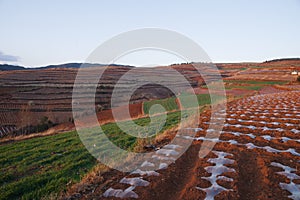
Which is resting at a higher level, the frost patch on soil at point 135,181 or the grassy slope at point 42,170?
the frost patch on soil at point 135,181

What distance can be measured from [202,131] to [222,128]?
109cm

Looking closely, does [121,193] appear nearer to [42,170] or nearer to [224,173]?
[224,173]

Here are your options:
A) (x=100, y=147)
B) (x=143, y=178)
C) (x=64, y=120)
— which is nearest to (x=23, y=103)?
(x=64, y=120)

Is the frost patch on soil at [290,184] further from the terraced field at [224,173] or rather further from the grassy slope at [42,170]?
the grassy slope at [42,170]

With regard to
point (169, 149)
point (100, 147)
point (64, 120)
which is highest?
point (169, 149)

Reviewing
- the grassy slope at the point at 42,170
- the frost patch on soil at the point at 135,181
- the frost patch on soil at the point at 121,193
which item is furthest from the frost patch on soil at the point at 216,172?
the grassy slope at the point at 42,170

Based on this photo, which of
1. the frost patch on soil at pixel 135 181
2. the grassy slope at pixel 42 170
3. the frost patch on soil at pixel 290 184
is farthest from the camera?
the grassy slope at pixel 42 170

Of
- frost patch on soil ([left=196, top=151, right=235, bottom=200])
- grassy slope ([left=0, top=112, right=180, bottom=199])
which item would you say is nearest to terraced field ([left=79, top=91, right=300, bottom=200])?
frost patch on soil ([left=196, top=151, right=235, bottom=200])

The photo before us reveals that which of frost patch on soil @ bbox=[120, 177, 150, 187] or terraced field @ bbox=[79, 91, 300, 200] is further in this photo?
frost patch on soil @ bbox=[120, 177, 150, 187]

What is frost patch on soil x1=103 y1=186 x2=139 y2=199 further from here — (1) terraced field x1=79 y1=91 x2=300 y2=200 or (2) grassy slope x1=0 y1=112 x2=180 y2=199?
(2) grassy slope x1=0 y1=112 x2=180 y2=199

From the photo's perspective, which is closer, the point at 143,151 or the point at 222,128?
the point at 143,151

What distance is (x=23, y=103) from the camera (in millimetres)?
44969

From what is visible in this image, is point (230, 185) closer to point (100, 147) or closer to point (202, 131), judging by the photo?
point (202, 131)

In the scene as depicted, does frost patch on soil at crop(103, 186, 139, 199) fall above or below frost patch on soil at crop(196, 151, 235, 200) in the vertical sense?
below
